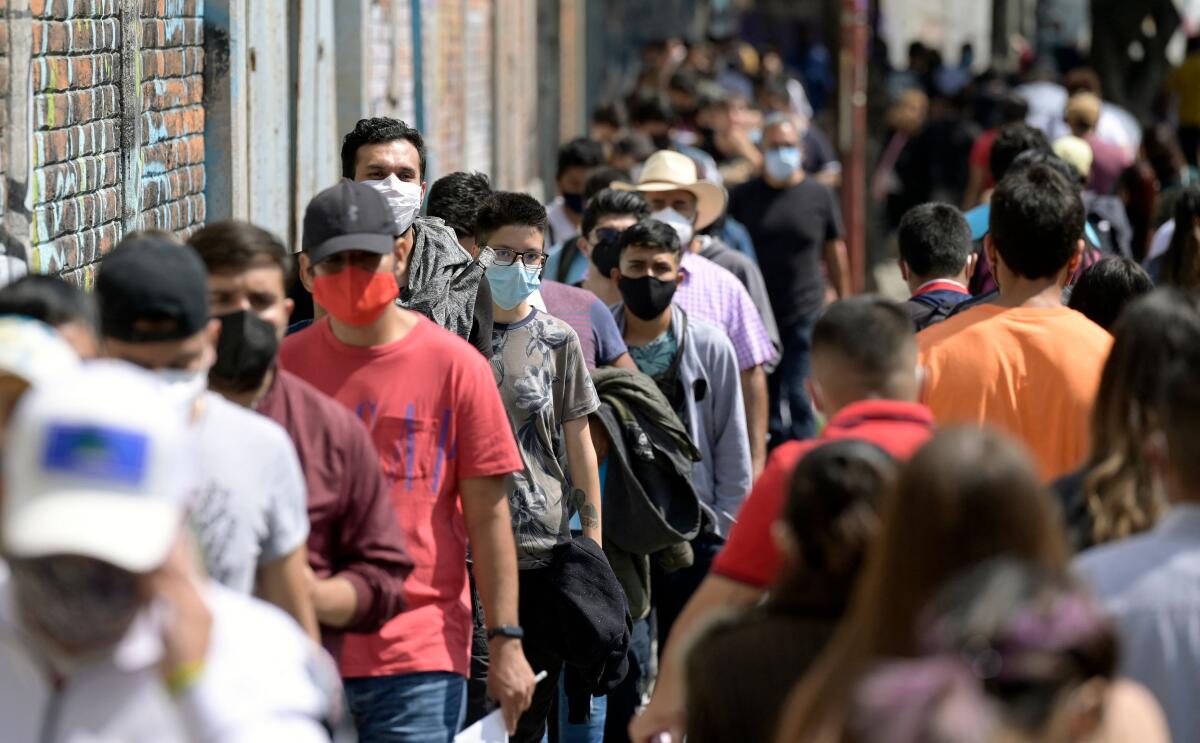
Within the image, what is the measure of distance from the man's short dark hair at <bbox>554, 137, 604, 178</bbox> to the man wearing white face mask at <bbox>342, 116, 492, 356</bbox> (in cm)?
397

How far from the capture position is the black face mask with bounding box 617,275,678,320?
22.9 ft

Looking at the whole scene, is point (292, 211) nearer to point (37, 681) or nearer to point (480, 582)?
point (480, 582)

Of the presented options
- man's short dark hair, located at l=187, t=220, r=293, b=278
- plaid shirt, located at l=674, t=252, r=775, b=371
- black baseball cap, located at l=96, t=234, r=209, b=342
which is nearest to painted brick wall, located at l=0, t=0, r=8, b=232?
man's short dark hair, located at l=187, t=220, r=293, b=278

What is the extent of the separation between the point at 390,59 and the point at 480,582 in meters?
7.00

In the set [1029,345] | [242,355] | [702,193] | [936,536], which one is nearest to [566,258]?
[702,193]

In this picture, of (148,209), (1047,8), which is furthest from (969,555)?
(1047,8)

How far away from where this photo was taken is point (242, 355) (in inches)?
149

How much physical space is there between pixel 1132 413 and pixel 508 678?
63.0 inches

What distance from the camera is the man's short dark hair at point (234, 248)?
12.8 feet

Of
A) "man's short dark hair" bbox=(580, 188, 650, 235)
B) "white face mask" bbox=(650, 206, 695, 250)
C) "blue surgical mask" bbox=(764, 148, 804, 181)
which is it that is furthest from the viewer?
"blue surgical mask" bbox=(764, 148, 804, 181)

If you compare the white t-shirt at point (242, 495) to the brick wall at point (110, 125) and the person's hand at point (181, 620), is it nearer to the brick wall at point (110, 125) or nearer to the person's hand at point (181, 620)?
the person's hand at point (181, 620)

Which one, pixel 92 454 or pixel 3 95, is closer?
pixel 92 454

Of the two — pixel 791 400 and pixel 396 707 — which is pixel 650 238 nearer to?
pixel 396 707

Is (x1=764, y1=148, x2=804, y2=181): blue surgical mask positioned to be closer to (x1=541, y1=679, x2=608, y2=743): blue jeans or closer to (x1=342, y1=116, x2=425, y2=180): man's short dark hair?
(x1=342, y1=116, x2=425, y2=180): man's short dark hair
